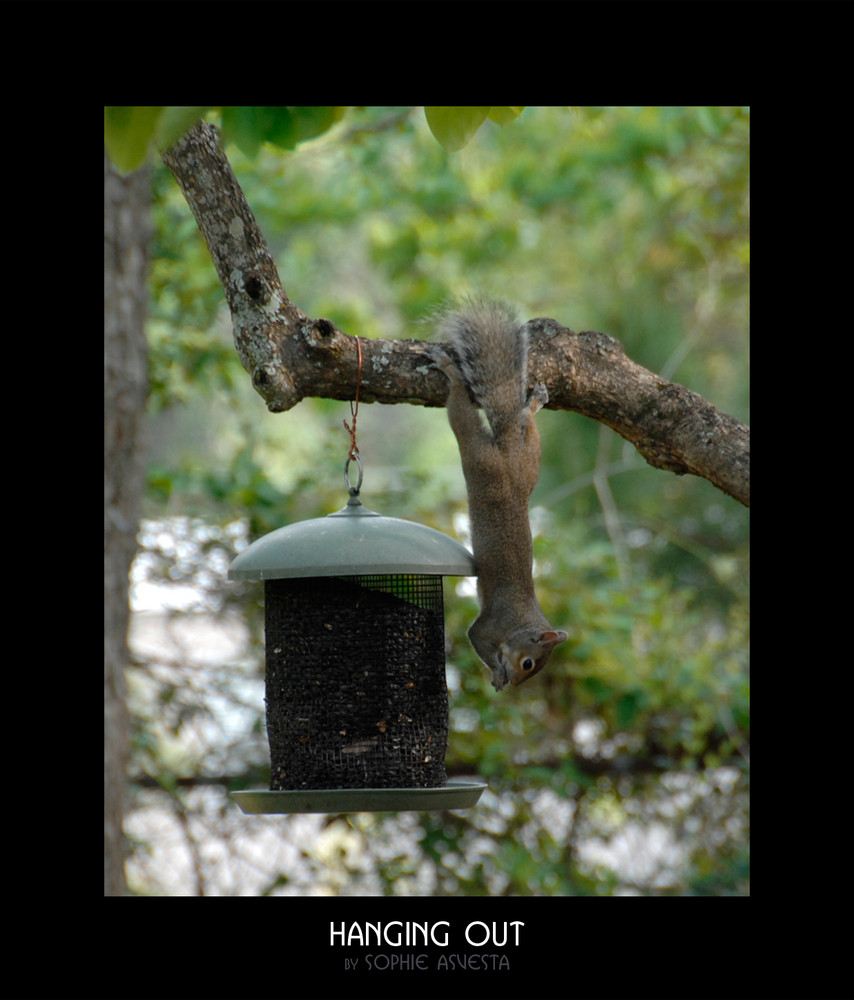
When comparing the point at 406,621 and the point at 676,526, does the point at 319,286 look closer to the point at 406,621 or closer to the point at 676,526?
the point at 676,526

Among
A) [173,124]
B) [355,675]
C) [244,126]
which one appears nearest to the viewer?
[173,124]

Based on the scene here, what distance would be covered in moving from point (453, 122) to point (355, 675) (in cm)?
119

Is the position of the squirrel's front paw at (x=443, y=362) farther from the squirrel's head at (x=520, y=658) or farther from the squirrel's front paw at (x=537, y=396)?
the squirrel's head at (x=520, y=658)

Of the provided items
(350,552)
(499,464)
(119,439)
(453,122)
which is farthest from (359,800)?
(119,439)

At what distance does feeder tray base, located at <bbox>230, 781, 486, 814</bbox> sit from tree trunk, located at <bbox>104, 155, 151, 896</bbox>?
5.86 feet

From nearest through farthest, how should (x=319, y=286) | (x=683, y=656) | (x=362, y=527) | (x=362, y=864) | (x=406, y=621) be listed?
1. (x=362, y=527)
2. (x=406, y=621)
3. (x=362, y=864)
4. (x=683, y=656)
5. (x=319, y=286)

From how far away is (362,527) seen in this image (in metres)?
2.23

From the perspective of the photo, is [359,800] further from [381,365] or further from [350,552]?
[381,365]

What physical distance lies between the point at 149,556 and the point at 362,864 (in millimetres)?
1576

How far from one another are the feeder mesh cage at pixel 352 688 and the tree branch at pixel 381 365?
1.47ft

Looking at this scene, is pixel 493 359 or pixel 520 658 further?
pixel 520 658

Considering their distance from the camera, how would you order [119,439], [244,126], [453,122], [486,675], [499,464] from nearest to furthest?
1. [244,126]
2. [453,122]
3. [499,464]
4. [119,439]
5. [486,675]

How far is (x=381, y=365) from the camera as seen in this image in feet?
8.02
